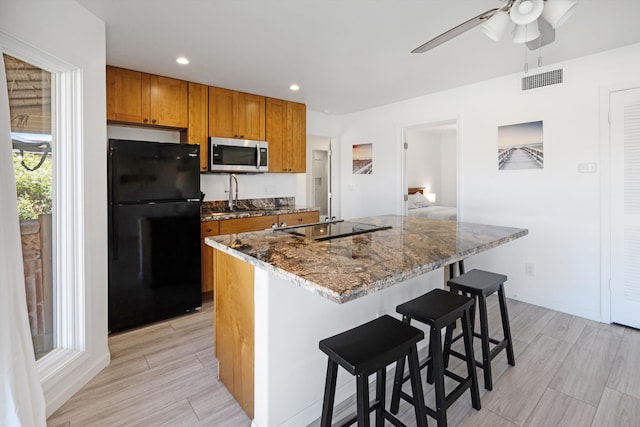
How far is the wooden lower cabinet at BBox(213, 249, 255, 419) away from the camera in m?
1.62

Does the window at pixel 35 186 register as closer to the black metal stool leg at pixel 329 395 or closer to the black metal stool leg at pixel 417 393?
the black metal stool leg at pixel 329 395

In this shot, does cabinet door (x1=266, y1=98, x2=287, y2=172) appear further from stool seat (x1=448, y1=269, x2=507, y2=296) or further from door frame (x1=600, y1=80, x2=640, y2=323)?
door frame (x1=600, y1=80, x2=640, y2=323)

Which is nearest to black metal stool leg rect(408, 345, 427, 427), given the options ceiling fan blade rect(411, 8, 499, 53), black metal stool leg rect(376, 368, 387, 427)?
black metal stool leg rect(376, 368, 387, 427)

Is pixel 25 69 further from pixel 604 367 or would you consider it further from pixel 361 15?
pixel 604 367

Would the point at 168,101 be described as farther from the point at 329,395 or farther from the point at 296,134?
the point at 329,395

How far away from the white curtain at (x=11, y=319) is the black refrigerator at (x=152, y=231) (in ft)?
3.92

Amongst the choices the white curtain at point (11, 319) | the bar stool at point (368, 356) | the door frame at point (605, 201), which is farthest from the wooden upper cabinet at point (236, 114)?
the door frame at point (605, 201)

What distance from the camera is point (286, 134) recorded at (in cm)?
440

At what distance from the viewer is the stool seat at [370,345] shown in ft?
3.86

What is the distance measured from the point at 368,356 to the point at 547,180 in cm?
296

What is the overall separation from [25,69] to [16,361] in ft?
5.21

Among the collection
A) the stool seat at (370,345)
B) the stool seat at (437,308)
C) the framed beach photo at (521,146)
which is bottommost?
the stool seat at (370,345)

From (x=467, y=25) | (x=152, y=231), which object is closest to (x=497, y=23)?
(x=467, y=25)

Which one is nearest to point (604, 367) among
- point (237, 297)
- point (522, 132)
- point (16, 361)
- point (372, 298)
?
point (372, 298)
